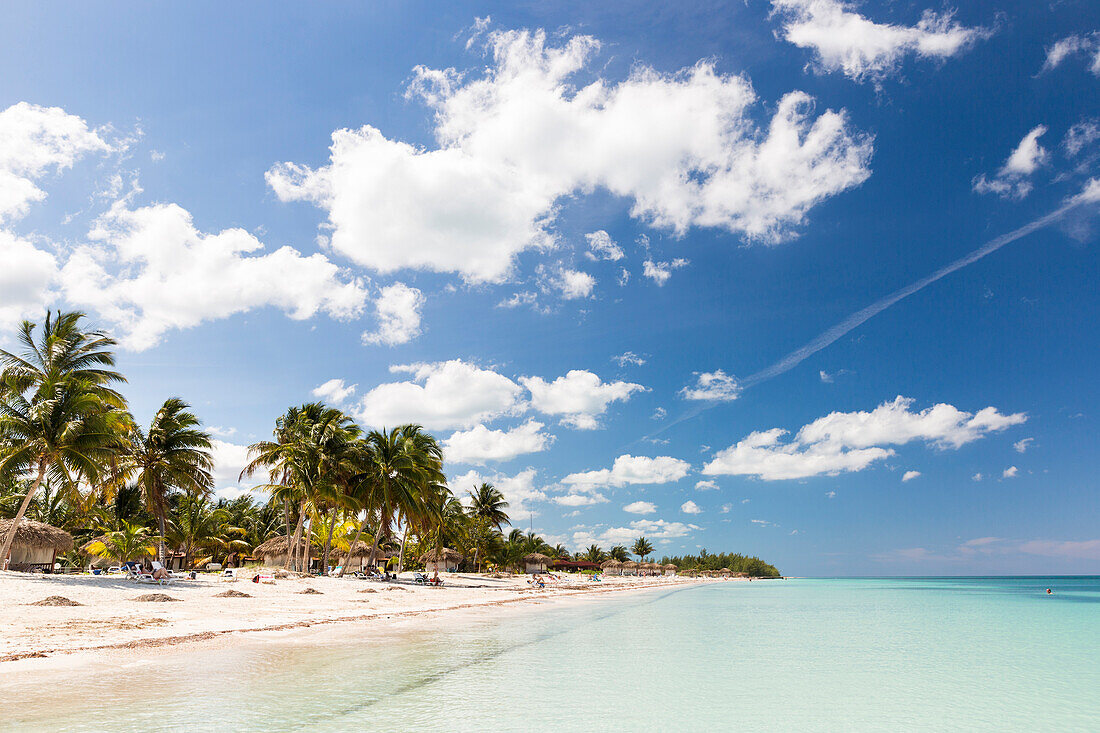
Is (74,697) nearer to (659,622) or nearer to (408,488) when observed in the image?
(659,622)

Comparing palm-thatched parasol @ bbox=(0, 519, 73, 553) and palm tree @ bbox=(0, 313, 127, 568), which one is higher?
palm tree @ bbox=(0, 313, 127, 568)

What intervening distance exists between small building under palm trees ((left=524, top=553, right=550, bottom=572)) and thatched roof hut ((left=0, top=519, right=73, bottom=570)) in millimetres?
51964

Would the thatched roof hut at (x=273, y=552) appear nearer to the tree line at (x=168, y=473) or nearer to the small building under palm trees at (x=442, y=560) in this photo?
the tree line at (x=168, y=473)

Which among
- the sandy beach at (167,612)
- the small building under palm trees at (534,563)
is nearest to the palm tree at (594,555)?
the small building under palm trees at (534,563)

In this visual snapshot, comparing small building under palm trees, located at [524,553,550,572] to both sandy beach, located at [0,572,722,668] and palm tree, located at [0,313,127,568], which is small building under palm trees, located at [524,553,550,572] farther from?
palm tree, located at [0,313,127,568]

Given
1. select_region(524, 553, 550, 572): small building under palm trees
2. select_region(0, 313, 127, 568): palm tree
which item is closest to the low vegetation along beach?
select_region(0, 313, 127, 568): palm tree

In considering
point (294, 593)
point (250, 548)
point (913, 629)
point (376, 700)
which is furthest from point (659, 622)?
point (250, 548)

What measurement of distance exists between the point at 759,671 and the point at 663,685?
311 cm

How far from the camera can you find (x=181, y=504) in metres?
42.4

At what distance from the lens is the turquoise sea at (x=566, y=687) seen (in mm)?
7707

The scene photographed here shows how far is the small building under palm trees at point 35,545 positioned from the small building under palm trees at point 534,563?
170 ft

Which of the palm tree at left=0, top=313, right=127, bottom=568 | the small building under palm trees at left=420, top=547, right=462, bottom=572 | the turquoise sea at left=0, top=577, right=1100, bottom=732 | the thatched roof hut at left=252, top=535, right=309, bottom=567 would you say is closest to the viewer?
the turquoise sea at left=0, top=577, right=1100, bottom=732

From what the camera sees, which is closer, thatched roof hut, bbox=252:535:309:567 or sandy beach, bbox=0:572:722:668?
sandy beach, bbox=0:572:722:668

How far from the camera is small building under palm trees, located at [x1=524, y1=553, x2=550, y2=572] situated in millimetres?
74125
